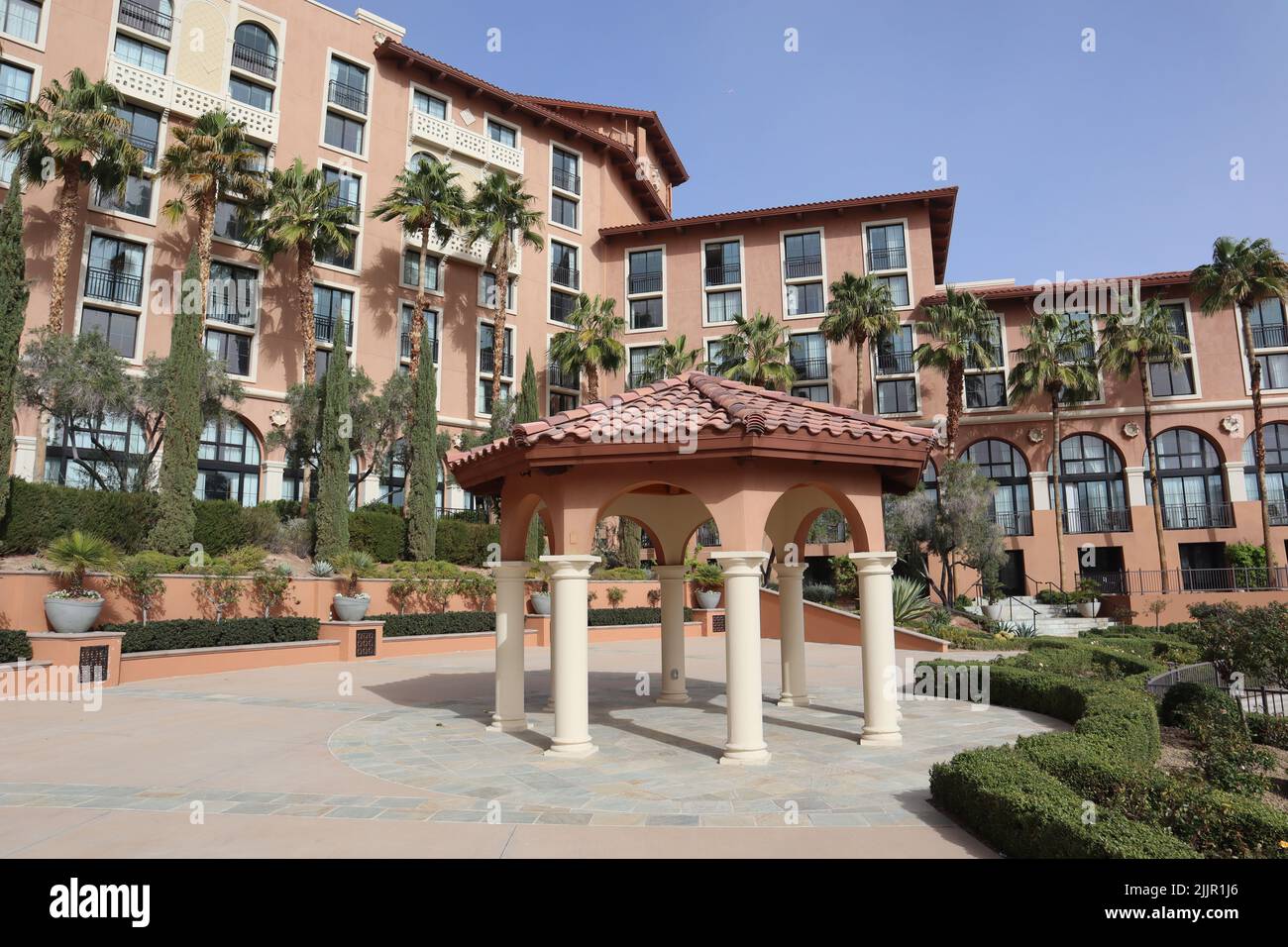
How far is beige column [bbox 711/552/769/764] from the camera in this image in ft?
Result: 27.6

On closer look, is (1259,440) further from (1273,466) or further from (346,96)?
(346,96)

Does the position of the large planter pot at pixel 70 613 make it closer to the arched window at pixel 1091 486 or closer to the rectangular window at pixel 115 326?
the rectangular window at pixel 115 326

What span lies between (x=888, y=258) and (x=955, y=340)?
8563 millimetres

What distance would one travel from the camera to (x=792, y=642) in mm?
12484

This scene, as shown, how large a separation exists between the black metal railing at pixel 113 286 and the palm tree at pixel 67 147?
117cm

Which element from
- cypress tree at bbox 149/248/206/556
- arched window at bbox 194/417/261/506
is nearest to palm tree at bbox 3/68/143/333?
cypress tree at bbox 149/248/206/556

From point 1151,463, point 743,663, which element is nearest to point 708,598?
point 743,663

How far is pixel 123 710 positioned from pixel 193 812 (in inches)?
291

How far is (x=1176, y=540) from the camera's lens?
39.4 meters

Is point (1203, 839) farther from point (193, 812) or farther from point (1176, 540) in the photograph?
point (1176, 540)

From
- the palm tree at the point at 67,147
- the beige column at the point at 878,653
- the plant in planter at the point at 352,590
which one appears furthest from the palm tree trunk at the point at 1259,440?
the palm tree at the point at 67,147

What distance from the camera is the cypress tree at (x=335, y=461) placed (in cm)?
2836

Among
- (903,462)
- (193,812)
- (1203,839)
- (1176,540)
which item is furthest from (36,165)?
(1176,540)
